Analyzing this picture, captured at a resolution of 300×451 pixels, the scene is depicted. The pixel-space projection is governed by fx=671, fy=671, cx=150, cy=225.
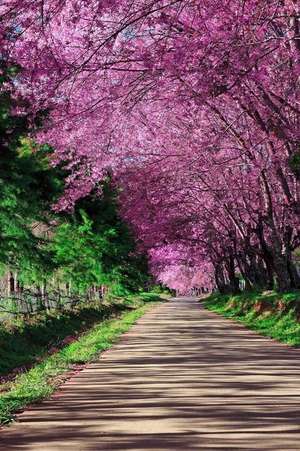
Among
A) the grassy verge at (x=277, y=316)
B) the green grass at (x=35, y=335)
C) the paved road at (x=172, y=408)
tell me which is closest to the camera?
the paved road at (x=172, y=408)

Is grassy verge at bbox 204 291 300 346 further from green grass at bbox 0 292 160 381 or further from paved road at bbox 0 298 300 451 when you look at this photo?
green grass at bbox 0 292 160 381

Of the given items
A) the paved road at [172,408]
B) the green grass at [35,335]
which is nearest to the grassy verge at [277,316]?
the paved road at [172,408]

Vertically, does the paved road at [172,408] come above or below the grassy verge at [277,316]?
below

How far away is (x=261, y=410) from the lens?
7.60m

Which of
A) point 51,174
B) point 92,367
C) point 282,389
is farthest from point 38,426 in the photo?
point 51,174

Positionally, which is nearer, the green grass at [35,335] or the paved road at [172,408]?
the paved road at [172,408]

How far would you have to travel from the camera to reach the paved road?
6180 mm

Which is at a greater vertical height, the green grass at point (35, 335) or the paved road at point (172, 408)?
the green grass at point (35, 335)

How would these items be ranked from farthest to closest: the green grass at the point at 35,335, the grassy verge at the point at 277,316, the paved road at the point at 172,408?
the grassy verge at the point at 277,316 < the green grass at the point at 35,335 < the paved road at the point at 172,408

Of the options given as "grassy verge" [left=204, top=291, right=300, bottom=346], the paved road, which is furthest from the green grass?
"grassy verge" [left=204, top=291, right=300, bottom=346]

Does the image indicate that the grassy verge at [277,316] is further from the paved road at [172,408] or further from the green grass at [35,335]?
the green grass at [35,335]

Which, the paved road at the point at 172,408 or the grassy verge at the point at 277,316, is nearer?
the paved road at the point at 172,408

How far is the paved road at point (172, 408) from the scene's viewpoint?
20.3 feet

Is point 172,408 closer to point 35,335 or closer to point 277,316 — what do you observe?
point 35,335
